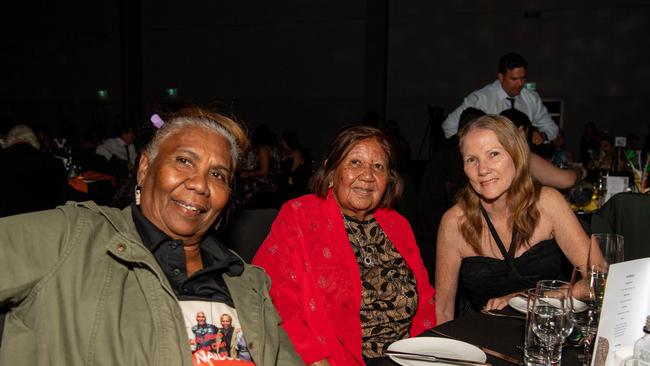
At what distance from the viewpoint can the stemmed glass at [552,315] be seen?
1.42 m

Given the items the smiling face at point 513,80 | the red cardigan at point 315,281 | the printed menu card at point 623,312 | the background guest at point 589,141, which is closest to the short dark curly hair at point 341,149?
the red cardigan at point 315,281

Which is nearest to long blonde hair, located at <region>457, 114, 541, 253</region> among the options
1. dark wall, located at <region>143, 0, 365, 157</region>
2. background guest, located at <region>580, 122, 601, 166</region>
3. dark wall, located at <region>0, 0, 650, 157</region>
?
background guest, located at <region>580, 122, 601, 166</region>

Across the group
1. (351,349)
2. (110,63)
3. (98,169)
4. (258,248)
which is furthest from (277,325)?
(110,63)

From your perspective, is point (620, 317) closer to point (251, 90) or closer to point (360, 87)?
point (360, 87)

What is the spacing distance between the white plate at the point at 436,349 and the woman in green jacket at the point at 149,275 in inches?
13.6

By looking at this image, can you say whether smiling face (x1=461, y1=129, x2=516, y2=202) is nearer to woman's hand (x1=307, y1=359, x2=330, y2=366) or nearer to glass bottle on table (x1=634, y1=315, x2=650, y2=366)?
woman's hand (x1=307, y1=359, x2=330, y2=366)

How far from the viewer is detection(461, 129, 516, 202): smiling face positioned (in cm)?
244

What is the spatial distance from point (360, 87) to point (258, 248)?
1110cm

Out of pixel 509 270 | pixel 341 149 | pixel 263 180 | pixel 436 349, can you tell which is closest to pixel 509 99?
pixel 263 180

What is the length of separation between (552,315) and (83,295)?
113cm

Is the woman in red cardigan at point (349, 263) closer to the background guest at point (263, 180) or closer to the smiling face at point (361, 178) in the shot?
the smiling face at point (361, 178)

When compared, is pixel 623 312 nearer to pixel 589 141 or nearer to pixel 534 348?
pixel 534 348

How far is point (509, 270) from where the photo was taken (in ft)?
7.98

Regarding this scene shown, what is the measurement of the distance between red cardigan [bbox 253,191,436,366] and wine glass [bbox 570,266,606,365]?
0.85 metres
